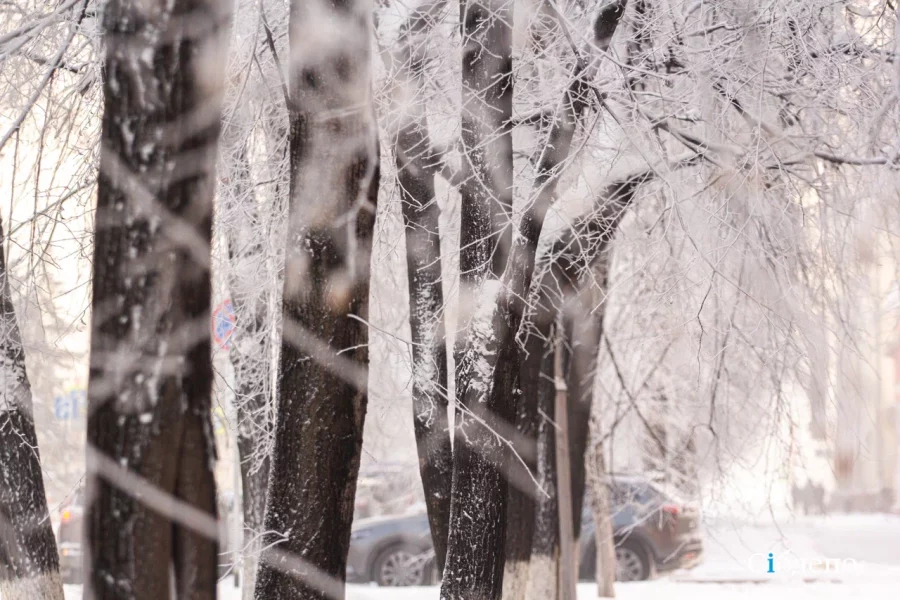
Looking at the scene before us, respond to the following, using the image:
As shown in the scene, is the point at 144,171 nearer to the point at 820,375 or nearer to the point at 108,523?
the point at 108,523

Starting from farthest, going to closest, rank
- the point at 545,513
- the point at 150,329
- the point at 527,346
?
the point at 545,513 → the point at 527,346 → the point at 150,329

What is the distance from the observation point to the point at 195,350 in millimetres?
3389

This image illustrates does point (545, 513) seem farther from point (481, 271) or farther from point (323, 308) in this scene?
point (323, 308)

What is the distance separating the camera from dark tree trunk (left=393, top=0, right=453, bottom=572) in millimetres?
6695

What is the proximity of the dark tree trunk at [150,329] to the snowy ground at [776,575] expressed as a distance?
715cm

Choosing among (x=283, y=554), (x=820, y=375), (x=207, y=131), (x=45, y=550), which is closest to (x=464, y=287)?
(x=283, y=554)

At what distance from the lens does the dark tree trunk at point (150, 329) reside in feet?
10.8

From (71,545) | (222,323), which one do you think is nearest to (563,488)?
(222,323)

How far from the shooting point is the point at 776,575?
557 inches

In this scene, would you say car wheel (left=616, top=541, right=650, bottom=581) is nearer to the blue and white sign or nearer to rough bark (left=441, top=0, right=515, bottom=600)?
rough bark (left=441, top=0, right=515, bottom=600)

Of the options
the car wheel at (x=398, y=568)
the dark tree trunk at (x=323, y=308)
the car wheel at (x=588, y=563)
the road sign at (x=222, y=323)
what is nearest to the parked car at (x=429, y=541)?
the car wheel at (x=398, y=568)

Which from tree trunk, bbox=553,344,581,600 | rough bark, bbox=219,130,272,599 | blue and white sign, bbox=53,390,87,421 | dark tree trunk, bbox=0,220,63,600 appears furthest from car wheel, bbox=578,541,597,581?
blue and white sign, bbox=53,390,87,421

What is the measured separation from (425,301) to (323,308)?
2.50 m

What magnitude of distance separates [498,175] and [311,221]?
1.77 m
